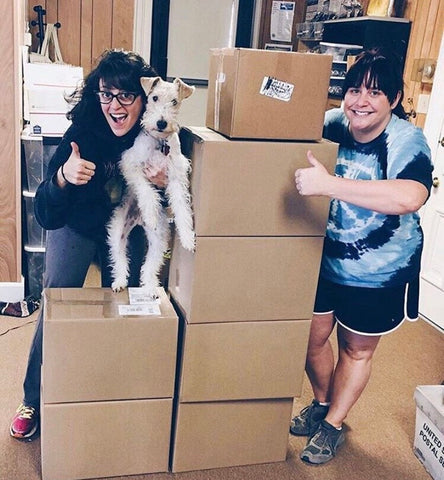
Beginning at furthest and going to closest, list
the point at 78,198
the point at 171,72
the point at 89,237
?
1. the point at 171,72
2. the point at 89,237
3. the point at 78,198


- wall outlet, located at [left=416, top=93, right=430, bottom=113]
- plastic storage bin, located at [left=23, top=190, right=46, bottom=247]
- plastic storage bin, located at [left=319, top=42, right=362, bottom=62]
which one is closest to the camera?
plastic storage bin, located at [left=23, top=190, right=46, bottom=247]

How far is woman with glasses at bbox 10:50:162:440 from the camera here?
1671 millimetres

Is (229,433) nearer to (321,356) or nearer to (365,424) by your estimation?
(321,356)

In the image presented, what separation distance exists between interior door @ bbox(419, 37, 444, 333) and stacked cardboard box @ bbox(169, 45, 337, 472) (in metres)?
1.73

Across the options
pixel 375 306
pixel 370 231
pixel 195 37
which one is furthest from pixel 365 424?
→ pixel 195 37

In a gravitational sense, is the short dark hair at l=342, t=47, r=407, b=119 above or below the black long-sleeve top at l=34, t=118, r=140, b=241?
above

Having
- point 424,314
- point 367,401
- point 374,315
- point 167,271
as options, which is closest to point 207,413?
point 167,271

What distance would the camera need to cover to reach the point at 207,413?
187 centimetres

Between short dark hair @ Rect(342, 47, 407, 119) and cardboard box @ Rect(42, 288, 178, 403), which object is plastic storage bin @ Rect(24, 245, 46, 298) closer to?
cardboard box @ Rect(42, 288, 178, 403)

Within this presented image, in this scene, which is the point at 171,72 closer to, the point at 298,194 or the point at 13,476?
the point at 298,194

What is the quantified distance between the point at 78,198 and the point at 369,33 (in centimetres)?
242

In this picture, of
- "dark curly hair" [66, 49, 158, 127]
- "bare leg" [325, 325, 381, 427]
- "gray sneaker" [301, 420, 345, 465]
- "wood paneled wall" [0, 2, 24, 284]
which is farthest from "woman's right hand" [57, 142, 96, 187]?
"wood paneled wall" [0, 2, 24, 284]

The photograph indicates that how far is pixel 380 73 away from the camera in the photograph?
1.76 m

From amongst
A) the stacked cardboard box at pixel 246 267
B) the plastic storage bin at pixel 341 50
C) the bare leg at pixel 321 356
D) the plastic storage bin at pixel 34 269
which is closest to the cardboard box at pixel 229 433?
the stacked cardboard box at pixel 246 267
